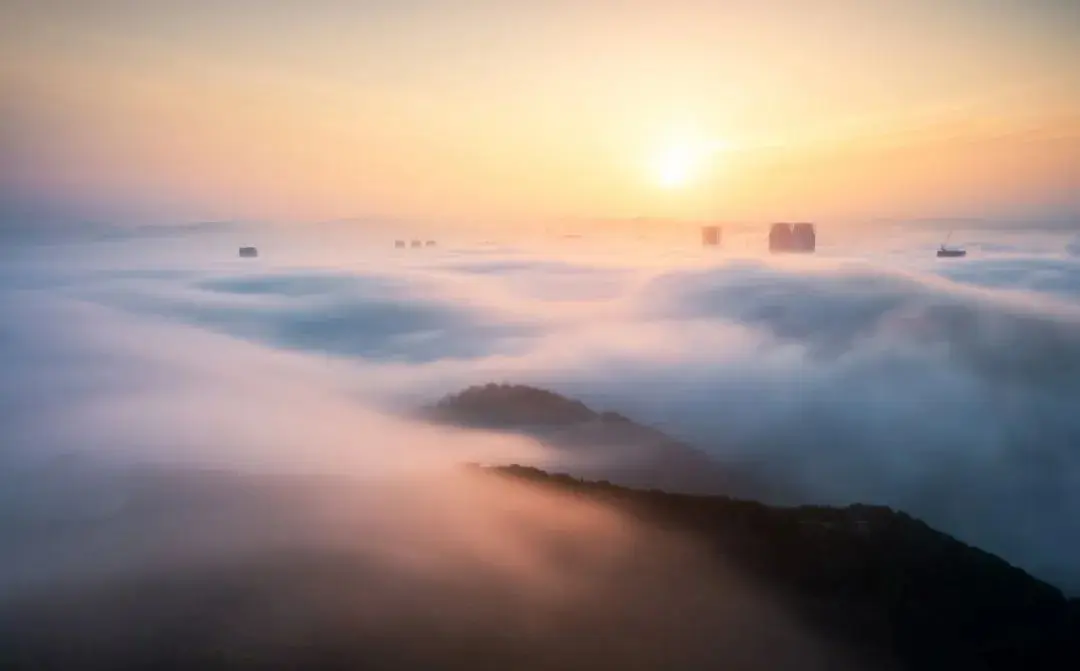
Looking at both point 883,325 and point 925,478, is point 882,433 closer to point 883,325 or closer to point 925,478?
point 925,478

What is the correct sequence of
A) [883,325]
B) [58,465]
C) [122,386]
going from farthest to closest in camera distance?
1. [883,325]
2. [122,386]
3. [58,465]

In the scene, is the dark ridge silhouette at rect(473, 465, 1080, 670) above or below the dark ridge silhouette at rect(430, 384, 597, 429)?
below

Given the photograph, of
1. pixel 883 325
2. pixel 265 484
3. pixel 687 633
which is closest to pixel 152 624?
Result: pixel 265 484

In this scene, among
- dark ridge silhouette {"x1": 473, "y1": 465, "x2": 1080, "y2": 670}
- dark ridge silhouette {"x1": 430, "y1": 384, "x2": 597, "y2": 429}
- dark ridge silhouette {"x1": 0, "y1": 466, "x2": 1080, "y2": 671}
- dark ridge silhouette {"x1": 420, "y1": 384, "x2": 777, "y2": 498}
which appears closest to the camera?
dark ridge silhouette {"x1": 0, "y1": 466, "x2": 1080, "y2": 671}

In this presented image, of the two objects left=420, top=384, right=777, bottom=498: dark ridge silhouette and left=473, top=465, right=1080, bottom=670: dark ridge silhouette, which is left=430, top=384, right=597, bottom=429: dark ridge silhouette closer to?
left=420, top=384, right=777, bottom=498: dark ridge silhouette

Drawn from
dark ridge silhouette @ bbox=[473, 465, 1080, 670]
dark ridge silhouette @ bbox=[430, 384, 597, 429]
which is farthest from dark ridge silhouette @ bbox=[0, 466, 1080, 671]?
dark ridge silhouette @ bbox=[430, 384, 597, 429]

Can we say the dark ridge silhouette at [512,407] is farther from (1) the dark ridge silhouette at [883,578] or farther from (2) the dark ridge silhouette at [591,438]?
(1) the dark ridge silhouette at [883,578]
